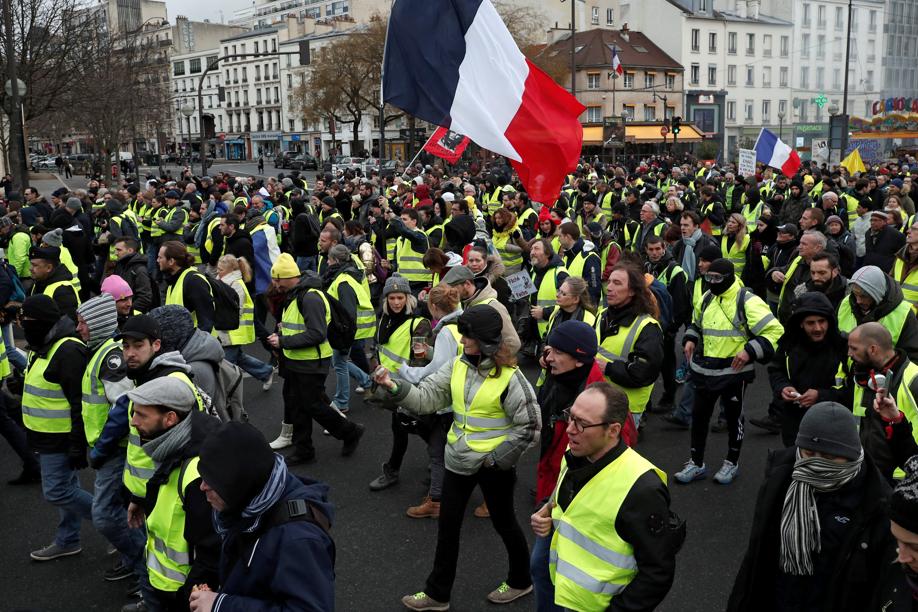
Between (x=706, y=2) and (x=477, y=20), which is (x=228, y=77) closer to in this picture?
(x=706, y=2)

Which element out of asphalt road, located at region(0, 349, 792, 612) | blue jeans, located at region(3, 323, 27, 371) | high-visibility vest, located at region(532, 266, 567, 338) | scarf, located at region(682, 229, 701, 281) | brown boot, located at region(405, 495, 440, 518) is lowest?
asphalt road, located at region(0, 349, 792, 612)

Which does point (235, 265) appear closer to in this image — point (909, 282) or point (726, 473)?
point (726, 473)

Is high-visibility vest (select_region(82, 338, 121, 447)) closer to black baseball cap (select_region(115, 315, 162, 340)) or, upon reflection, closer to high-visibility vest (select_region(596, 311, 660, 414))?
black baseball cap (select_region(115, 315, 162, 340))

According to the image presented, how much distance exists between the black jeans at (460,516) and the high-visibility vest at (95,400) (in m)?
2.11

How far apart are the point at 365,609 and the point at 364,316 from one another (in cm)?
395

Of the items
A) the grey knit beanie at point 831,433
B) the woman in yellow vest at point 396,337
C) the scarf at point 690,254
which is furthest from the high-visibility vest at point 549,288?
the grey knit beanie at point 831,433

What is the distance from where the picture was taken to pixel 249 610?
2.65 meters

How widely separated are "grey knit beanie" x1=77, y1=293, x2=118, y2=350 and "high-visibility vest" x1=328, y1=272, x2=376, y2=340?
8.57ft

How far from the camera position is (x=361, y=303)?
26.6ft

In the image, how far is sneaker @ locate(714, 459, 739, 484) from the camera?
6395mm

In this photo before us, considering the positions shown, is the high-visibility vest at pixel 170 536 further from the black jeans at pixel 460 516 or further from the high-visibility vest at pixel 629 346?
the high-visibility vest at pixel 629 346

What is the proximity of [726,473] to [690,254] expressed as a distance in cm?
347

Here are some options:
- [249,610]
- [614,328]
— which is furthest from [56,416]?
[614,328]

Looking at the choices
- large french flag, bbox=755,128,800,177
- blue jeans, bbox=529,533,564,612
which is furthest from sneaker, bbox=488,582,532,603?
large french flag, bbox=755,128,800,177
